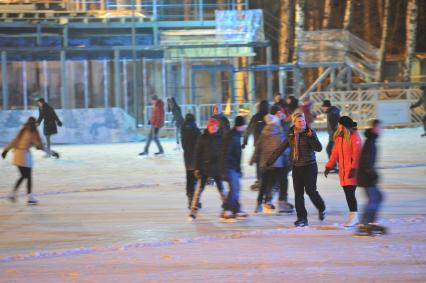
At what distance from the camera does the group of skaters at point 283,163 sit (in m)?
9.25

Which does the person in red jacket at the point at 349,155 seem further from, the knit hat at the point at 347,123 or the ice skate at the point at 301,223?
the ice skate at the point at 301,223

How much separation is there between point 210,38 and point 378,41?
21082mm

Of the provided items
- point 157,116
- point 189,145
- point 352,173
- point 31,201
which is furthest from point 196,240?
point 157,116

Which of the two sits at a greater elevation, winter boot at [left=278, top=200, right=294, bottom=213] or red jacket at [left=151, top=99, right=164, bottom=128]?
red jacket at [left=151, top=99, right=164, bottom=128]

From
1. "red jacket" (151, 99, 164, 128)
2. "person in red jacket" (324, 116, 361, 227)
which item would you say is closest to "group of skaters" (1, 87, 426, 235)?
"person in red jacket" (324, 116, 361, 227)

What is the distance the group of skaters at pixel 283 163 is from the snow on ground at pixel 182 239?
11.5 inches

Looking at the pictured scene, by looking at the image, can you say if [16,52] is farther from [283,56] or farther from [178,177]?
[178,177]

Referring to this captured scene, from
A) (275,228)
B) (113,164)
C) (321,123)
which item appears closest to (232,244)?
→ (275,228)

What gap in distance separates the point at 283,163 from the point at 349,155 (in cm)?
168

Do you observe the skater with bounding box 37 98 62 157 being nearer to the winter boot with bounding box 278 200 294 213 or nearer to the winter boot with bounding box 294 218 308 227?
the winter boot with bounding box 278 200 294 213

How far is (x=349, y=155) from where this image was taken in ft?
31.8

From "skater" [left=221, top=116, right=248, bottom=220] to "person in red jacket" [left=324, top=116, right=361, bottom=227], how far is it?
1.46 m

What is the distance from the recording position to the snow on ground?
748 centimetres

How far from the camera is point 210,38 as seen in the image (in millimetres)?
32156
